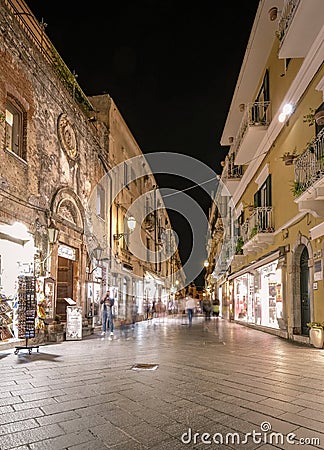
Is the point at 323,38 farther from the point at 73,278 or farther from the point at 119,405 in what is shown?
the point at 73,278

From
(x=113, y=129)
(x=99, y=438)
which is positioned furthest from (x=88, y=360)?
(x=113, y=129)

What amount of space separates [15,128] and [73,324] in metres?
6.06

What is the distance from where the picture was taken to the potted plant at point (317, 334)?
1063cm

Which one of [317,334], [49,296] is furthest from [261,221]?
[49,296]

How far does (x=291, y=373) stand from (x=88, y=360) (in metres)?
3.92

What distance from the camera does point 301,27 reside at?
10.4m

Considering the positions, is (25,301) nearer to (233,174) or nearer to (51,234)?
(51,234)

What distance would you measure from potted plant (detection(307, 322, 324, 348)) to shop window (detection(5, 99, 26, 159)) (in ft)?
29.5

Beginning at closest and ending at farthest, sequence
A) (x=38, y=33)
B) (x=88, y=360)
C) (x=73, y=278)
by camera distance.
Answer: (x=88, y=360) < (x=38, y=33) < (x=73, y=278)

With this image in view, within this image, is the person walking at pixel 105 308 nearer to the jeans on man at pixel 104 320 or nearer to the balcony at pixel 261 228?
the jeans on man at pixel 104 320

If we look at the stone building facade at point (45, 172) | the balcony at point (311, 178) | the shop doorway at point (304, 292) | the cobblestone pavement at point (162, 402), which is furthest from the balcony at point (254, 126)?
the cobblestone pavement at point (162, 402)

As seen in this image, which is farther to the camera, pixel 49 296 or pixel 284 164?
pixel 284 164

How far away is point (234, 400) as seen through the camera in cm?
523

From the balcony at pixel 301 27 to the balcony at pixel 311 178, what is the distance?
8.58 ft
